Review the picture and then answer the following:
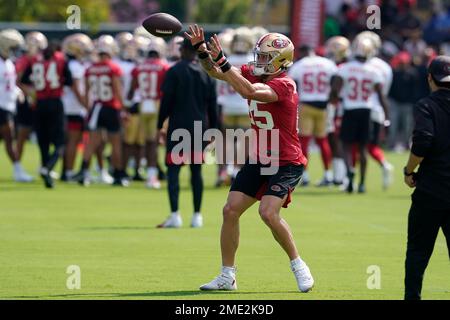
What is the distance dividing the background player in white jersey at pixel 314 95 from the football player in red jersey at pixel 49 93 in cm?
378

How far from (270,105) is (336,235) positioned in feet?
13.9

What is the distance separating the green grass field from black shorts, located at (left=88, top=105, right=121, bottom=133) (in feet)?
3.45

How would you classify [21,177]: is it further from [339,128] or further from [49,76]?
[339,128]

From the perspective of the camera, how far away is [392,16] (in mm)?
32656

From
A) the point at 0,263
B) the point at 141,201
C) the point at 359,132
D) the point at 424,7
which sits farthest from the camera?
the point at 424,7

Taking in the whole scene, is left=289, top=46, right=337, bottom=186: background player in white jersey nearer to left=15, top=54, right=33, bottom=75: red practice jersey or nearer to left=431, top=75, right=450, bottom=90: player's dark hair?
left=15, top=54, right=33, bottom=75: red practice jersey

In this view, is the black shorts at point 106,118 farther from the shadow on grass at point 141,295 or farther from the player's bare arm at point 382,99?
the shadow on grass at point 141,295

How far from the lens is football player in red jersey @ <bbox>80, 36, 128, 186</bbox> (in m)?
19.0

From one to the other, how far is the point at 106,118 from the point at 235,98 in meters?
2.09

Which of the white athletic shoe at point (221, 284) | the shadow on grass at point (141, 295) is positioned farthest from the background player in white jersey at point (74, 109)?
the shadow on grass at point (141, 295)

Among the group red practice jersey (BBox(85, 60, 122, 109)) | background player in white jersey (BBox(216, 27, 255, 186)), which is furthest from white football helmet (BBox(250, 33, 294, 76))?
red practice jersey (BBox(85, 60, 122, 109))

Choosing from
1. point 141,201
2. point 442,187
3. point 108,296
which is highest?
point 442,187
